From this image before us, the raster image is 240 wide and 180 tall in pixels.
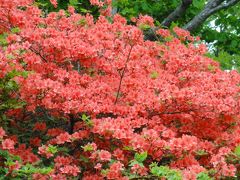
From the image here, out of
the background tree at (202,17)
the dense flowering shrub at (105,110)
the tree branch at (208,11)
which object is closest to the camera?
the dense flowering shrub at (105,110)

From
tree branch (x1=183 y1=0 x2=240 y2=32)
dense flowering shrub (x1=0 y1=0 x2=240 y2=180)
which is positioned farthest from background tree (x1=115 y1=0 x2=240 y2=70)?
dense flowering shrub (x1=0 y1=0 x2=240 y2=180)

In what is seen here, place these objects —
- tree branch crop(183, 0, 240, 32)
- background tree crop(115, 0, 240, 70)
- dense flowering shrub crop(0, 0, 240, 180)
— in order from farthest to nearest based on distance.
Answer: tree branch crop(183, 0, 240, 32)
background tree crop(115, 0, 240, 70)
dense flowering shrub crop(0, 0, 240, 180)

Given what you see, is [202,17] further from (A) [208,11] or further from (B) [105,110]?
(B) [105,110]

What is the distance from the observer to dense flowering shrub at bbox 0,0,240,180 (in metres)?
3.98

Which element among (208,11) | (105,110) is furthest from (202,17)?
(105,110)

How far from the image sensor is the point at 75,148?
445cm

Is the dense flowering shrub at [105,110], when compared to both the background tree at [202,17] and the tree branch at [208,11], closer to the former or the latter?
the background tree at [202,17]

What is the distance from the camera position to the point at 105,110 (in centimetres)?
438

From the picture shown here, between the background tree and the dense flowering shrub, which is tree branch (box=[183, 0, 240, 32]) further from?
the dense flowering shrub

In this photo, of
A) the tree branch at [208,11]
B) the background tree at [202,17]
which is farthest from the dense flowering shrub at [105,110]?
the tree branch at [208,11]

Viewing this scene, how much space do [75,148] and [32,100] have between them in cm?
62

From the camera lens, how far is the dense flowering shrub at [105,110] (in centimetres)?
398

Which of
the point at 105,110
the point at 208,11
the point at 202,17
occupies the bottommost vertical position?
the point at 105,110

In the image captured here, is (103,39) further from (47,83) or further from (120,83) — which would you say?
(47,83)
